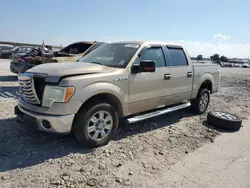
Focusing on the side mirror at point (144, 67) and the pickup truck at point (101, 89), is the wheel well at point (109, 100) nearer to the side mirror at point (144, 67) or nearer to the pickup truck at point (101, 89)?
the pickup truck at point (101, 89)

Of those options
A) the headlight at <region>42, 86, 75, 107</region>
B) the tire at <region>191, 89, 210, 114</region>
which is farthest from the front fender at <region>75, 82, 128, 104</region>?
the tire at <region>191, 89, 210, 114</region>

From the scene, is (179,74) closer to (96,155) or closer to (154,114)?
(154,114)

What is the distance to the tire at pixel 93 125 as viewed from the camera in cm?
355

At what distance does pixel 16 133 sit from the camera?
4203 mm

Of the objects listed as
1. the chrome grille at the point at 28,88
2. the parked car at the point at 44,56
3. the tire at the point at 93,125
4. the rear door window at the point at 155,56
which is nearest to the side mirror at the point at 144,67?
the rear door window at the point at 155,56

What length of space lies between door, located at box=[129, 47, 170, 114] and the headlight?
1.27 metres

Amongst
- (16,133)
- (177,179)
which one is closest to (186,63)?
(177,179)

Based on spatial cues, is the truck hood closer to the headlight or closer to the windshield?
the headlight

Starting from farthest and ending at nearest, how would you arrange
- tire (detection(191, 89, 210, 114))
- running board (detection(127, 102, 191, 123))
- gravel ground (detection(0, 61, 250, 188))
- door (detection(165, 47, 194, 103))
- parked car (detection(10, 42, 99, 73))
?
parked car (detection(10, 42, 99, 73)) < tire (detection(191, 89, 210, 114)) < door (detection(165, 47, 194, 103)) < running board (detection(127, 102, 191, 123)) < gravel ground (detection(0, 61, 250, 188))

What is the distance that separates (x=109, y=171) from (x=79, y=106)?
→ 1.09m

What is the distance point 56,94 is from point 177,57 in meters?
3.23

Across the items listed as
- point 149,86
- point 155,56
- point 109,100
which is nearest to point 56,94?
point 109,100

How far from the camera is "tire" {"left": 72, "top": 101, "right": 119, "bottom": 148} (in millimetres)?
3549

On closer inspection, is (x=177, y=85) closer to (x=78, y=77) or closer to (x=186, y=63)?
(x=186, y=63)
